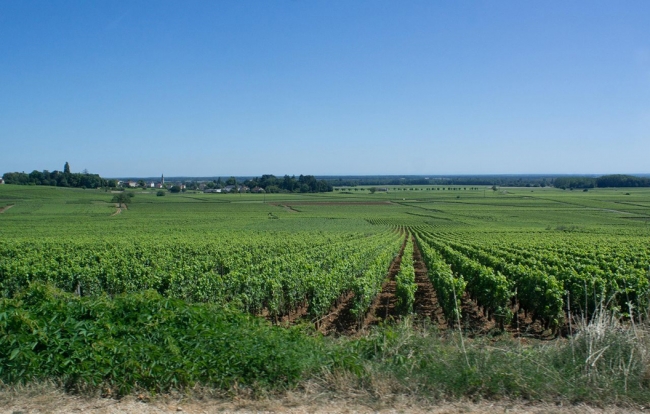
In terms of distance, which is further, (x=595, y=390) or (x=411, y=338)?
(x=411, y=338)

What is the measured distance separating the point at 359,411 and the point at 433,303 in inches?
479

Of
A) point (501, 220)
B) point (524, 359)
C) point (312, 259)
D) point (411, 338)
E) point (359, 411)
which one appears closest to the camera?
point (359, 411)

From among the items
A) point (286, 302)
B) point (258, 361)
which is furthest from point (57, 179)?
point (258, 361)

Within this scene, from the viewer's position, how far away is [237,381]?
513cm

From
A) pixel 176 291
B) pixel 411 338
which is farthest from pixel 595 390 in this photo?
pixel 176 291

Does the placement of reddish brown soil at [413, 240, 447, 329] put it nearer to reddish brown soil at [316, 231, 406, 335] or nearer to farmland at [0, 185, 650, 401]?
farmland at [0, 185, 650, 401]

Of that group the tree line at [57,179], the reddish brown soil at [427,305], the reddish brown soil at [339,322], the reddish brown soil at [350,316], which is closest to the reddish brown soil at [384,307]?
the reddish brown soil at [350,316]

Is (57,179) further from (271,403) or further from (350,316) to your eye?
(271,403)

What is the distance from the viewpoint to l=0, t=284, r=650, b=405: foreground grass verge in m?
5.05

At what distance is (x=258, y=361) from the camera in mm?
5234

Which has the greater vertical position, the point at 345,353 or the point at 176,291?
the point at 345,353

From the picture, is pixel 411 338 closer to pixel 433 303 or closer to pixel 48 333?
pixel 48 333

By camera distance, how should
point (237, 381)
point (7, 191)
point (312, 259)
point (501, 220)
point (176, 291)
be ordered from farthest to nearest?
point (7, 191), point (501, 220), point (312, 259), point (176, 291), point (237, 381)

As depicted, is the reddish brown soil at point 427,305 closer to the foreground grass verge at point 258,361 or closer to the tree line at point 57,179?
the foreground grass verge at point 258,361
